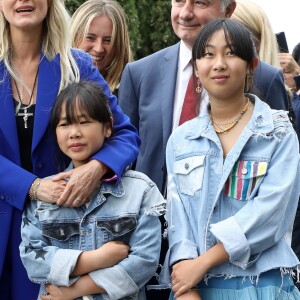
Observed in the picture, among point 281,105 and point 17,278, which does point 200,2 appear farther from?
point 17,278

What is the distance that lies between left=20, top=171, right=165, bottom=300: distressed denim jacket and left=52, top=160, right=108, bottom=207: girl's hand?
2.0 inches

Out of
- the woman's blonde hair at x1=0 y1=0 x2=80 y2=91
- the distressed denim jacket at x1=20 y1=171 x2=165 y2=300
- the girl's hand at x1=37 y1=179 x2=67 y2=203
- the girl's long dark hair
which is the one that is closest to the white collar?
→ the girl's long dark hair

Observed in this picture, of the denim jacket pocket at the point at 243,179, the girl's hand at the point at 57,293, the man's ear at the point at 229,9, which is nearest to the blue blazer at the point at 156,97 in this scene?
the man's ear at the point at 229,9

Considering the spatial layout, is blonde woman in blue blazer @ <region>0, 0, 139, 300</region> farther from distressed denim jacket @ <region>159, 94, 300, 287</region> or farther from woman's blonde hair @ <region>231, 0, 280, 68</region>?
woman's blonde hair @ <region>231, 0, 280, 68</region>

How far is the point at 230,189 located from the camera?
158 inches

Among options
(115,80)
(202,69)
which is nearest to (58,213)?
(202,69)

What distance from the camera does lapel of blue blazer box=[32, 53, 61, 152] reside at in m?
4.20

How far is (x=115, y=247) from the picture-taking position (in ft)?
13.1

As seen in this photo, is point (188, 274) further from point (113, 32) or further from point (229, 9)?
point (113, 32)

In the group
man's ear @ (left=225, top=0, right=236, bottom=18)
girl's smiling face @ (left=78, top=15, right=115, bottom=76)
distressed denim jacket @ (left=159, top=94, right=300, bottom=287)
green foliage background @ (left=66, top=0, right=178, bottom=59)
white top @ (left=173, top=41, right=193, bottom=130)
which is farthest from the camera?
green foliage background @ (left=66, top=0, right=178, bottom=59)

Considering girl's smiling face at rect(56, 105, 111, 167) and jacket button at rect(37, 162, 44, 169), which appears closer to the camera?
girl's smiling face at rect(56, 105, 111, 167)

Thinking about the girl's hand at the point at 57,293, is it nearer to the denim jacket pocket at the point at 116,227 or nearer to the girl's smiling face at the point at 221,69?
the denim jacket pocket at the point at 116,227

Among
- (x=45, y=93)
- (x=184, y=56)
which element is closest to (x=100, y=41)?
(x=184, y=56)

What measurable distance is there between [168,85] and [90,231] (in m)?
1.17
